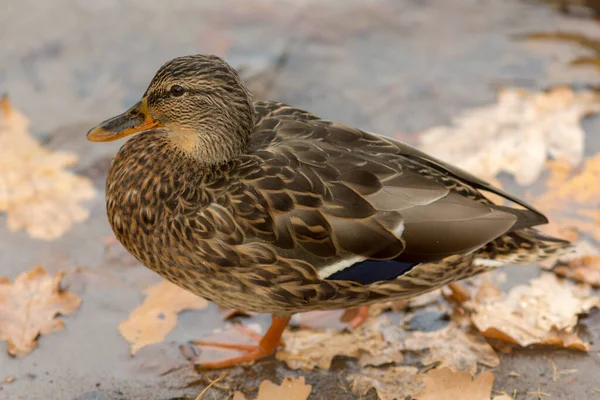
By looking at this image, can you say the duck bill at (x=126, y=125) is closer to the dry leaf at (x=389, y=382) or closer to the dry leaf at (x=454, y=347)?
the dry leaf at (x=389, y=382)

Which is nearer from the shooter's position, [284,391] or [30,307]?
[284,391]

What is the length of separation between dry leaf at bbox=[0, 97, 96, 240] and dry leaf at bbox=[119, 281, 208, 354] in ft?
2.65

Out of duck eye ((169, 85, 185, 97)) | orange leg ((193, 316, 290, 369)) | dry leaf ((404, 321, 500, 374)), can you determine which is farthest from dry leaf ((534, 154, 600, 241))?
duck eye ((169, 85, 185, 97))

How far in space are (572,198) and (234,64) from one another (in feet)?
8.67

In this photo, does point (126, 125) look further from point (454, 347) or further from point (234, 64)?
point (234, 64)

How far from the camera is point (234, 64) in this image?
226 inches

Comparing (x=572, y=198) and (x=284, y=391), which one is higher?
(x=572, y=198)

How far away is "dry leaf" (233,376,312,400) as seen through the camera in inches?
131

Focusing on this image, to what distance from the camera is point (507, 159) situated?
195 inches

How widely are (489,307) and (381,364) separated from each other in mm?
682

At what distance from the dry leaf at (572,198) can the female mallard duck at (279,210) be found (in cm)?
104

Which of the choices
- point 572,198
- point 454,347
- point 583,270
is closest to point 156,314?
point 454,347

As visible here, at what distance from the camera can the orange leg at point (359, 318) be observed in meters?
3.94

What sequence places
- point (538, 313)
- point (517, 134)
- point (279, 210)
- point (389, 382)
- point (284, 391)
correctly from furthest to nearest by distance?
point (517, 134) < point (538, 313) < point (389, 382) < point (284, 391) < point (279, 210)
